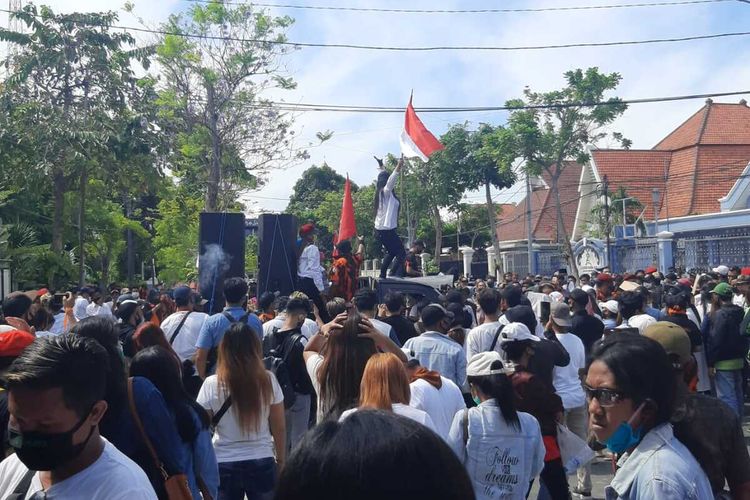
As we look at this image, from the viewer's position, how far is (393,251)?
42.3 feet

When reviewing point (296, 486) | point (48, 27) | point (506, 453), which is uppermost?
point (48, 27)

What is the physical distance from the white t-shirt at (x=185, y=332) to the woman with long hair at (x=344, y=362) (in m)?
2.83

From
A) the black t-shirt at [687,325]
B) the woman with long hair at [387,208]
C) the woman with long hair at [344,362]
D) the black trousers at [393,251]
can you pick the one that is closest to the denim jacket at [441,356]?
the woman with long hair at [344,362]

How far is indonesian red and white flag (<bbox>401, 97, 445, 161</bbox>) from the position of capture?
47.5 feet

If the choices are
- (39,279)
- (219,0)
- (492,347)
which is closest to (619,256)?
(219,0)

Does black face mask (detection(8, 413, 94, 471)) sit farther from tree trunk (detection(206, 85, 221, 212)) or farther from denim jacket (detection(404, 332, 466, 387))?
tree trunk (detection(206, 85, 221, 212))

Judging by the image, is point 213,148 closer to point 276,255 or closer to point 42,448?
point 276,255

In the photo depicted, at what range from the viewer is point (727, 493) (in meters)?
3.43

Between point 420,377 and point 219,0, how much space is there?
69.0 feet

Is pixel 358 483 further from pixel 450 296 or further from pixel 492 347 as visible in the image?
pixel 450 296

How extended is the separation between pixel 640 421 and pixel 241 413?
281cm

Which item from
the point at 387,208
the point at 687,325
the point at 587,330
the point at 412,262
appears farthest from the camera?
the point at 412,262

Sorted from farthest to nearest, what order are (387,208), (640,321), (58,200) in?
(58,200)
(387,208)
(640,321)

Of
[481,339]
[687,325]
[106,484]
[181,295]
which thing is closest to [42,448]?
[106,484]
